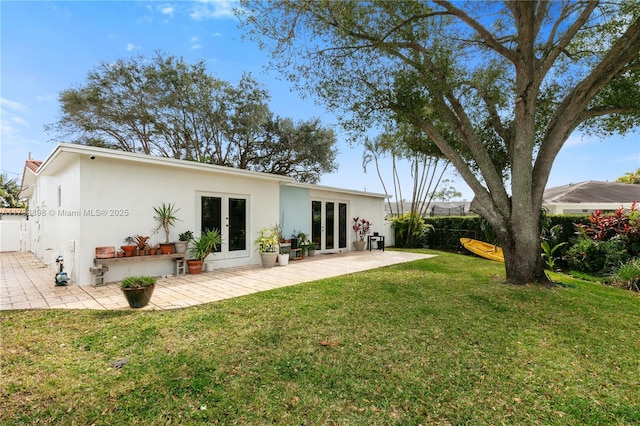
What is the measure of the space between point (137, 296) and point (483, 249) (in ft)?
36.4

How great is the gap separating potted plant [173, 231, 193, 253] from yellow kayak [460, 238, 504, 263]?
9.70 metres

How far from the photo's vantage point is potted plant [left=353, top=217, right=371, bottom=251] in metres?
12.8

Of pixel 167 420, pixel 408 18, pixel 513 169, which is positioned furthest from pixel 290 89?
pixel 167 420

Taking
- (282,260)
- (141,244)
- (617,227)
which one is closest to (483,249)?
(617,227)

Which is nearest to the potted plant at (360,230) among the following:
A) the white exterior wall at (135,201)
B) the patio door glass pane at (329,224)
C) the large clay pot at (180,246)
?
the patio door glass pane at (329,224)

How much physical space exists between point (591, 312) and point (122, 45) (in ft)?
Result: 55.4

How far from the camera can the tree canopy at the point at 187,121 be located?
1312 cm

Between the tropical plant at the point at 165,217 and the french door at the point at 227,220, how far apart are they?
763 mm

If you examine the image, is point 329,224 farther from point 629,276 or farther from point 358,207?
point 629,276

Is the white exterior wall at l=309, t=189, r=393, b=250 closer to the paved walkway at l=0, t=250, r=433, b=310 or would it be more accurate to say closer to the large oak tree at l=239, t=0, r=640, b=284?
the paved walkway at l=0, t=250, r=433, b=310

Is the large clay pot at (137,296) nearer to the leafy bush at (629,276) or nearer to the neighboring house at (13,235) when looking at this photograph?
the leafy bush at (629,276)

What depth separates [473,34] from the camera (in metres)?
6.61

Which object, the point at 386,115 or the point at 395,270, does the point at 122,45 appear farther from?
the point at 395,270

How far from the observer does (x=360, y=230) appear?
12930 millimetres
